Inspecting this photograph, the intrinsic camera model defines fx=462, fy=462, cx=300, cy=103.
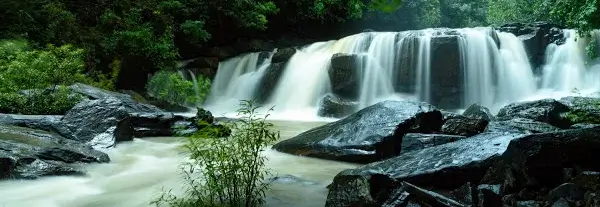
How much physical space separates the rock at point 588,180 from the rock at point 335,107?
10.6m

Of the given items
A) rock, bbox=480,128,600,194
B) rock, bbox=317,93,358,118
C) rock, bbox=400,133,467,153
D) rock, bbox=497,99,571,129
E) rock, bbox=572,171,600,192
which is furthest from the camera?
rock, bbox=317,93,358,118

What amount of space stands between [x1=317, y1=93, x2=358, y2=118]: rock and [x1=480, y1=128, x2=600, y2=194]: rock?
10.0m

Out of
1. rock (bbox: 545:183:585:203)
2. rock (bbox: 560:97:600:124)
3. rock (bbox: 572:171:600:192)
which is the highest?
rock (bbox: 560:97:600:124)

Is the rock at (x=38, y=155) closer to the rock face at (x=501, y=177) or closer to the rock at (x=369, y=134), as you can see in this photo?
the rock at (x=369, y=134)

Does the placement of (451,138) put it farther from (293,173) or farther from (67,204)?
(67,204)

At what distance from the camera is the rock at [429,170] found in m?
3.70

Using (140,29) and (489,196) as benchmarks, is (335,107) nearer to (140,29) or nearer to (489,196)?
(140,29)

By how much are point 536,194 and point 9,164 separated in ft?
17.3

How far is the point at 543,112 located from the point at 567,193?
6.44 m

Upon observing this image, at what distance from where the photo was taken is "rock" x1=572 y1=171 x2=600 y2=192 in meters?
3.38

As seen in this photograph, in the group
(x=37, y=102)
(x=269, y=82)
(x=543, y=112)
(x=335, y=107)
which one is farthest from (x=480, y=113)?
(x=269, y=82)

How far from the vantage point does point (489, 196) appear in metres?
3.71

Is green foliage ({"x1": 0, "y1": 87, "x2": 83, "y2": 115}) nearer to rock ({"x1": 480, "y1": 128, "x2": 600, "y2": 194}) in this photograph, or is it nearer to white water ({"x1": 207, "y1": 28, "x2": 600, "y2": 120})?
white water ({"x1": 207, "y1": 28, "x2": 600, "y2": 120})

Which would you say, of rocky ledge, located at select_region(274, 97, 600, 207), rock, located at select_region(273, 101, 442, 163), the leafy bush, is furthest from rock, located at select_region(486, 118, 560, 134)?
the leafy bush
